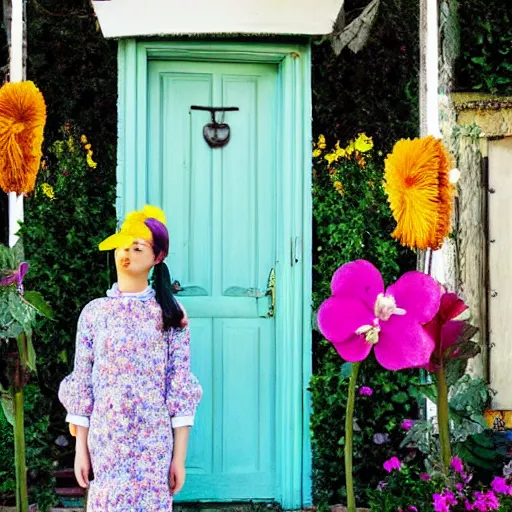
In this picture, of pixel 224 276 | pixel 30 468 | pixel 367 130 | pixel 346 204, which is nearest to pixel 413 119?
pixel 367 130

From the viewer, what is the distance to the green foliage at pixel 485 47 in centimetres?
414

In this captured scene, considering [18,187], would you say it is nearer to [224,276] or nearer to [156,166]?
[156,166]

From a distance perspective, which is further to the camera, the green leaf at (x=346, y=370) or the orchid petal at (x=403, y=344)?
the green leaf at (x=346, y=370)

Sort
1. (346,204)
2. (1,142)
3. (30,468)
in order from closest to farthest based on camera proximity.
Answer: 1. (1,142)
2. (30,468)
3. (346,204)

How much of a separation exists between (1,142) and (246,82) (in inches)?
57.0

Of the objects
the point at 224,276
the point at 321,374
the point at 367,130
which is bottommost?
the point at 321,374

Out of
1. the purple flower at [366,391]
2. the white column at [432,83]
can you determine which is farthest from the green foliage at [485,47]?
the purple flower at [366,391]

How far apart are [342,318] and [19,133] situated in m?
1.61

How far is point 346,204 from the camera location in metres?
4.15

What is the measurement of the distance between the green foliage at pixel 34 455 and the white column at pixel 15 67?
0.81 m

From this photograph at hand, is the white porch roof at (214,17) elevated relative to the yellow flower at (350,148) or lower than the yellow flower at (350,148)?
elevated

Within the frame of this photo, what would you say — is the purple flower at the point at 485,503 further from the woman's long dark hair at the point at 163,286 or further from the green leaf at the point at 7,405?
the green leaf at the point at 7,405

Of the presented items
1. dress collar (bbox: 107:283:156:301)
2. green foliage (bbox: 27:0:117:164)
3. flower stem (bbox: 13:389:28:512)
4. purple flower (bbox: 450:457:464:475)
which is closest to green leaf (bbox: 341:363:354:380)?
purple flower (bbox: 450:457:464:475)

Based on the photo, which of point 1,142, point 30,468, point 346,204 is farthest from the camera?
point 346,204
